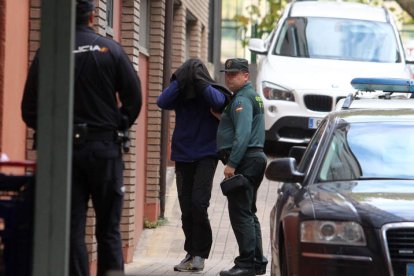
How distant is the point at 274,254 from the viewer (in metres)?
9.32

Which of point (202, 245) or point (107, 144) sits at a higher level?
point (107, 144)

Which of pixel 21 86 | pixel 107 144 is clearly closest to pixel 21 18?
pixel 21 86

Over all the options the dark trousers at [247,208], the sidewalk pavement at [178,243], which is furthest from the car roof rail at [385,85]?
the dark trousers at [247,208]

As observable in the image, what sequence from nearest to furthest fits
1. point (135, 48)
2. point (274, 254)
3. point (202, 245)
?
point (274, 254), point (202, 245), point (135, 48)

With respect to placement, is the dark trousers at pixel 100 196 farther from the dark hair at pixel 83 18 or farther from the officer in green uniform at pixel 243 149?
the officer in green uniform at pixel 243 149

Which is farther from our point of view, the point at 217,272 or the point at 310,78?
the point at 310,78

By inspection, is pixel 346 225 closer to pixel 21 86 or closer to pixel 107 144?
pixel 107 144

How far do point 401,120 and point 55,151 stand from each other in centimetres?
452

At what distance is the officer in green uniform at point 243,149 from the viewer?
35.4 feet

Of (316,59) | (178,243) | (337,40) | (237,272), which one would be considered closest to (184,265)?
(237,272)

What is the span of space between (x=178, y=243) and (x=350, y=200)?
5.88 meters

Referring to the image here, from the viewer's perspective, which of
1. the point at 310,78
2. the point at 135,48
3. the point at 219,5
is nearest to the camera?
the point at 135,48

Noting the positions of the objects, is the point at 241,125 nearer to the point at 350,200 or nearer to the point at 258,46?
the point at 350,200

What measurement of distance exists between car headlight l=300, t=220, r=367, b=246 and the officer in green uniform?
113 inches
